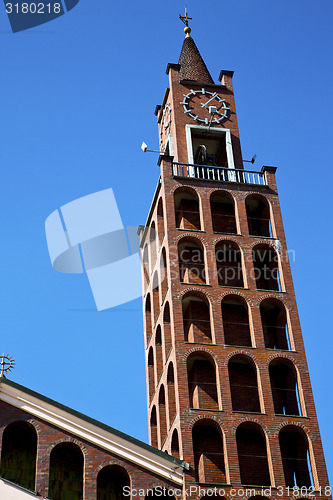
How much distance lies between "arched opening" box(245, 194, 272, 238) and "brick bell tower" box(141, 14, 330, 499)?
0.24 feet

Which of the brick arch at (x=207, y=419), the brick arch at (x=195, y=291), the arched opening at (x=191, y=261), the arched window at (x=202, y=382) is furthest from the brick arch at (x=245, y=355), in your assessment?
the arched opening at (x=191, y=261)

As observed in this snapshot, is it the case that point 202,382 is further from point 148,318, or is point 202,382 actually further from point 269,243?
point 148,318

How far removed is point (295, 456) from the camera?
1485 inches

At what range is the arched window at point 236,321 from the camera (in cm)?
4068

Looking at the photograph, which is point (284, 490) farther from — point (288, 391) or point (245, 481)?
point (288, 391)

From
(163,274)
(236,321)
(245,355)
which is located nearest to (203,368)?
(245,355)

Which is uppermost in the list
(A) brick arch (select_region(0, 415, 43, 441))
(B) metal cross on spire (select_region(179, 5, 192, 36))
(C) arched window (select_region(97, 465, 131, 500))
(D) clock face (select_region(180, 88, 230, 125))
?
(B) metal cross on spire (select_region(179, 5, 192, 36))

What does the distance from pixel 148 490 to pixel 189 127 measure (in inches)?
876

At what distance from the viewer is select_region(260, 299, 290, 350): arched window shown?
135 feet

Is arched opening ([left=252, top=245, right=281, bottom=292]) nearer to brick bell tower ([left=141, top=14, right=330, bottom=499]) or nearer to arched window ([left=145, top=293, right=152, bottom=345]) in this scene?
brick bell tower ([left=141, top=14, right=330, bottom=499])

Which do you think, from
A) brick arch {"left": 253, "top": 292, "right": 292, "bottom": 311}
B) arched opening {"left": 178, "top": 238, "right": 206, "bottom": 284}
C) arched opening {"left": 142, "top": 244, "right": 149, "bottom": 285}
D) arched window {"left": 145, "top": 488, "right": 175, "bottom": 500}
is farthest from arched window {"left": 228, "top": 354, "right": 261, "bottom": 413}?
arched opening {"left": 142, "top": 244, "right": 149, "bottom": 285}

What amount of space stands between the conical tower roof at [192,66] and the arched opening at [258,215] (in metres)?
10.4

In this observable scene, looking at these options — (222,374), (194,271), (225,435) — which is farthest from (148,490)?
(194,271)

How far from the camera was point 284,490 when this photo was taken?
34.8 meters
